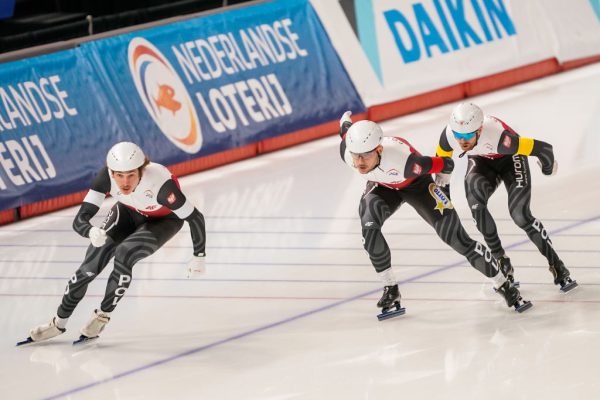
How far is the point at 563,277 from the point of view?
8.65 meters

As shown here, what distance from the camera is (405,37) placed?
14.9 metres

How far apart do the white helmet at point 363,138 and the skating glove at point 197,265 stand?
1229 millimetres

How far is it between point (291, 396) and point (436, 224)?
1701mm

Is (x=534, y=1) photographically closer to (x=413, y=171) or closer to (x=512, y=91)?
(x=512, y=91)

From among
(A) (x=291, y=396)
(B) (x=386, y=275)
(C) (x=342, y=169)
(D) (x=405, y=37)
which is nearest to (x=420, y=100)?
(D) (x=405, y=37)

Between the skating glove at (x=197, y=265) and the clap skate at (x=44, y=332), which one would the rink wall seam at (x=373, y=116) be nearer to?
the clap skate at (x=44, y=332)

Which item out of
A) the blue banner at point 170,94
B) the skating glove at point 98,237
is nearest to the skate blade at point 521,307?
the skating glove at point 98,237

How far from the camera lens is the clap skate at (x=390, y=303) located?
8.46m

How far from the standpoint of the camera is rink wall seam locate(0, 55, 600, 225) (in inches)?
480

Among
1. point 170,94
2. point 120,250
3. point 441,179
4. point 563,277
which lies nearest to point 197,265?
point 120,250

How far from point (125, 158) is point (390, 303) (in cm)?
208

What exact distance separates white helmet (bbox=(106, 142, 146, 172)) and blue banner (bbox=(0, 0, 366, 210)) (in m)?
4.01

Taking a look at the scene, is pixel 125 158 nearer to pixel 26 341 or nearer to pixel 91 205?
pixel 91 205

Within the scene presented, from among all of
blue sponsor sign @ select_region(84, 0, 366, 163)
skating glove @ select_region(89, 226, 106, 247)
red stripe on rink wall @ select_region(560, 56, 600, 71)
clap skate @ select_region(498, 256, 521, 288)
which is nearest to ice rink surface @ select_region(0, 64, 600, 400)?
clap skate @ select_region(498, 256, 521, 288)
